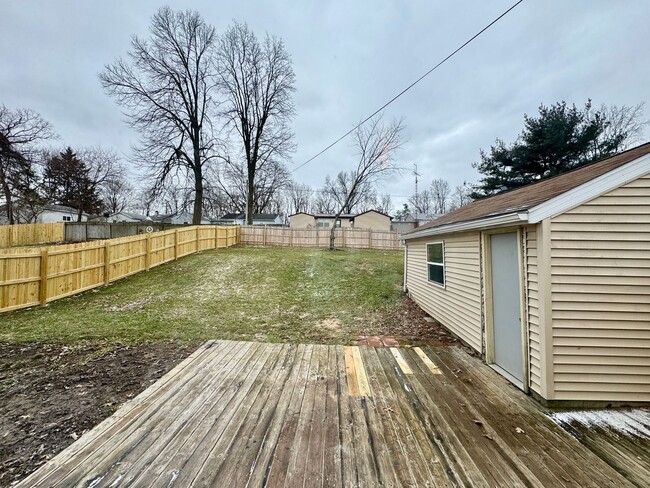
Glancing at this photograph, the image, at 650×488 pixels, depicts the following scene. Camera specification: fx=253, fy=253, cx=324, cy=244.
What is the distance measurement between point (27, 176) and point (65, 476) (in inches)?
1077

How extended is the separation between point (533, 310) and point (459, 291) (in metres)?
1.82

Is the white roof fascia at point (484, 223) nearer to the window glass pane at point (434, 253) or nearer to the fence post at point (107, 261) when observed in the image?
the window glass pane at point (434, 253)

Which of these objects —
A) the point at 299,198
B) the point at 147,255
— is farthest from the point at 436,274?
the point at 299,198

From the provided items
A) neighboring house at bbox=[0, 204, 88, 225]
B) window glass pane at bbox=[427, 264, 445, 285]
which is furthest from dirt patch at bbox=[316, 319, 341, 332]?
neighboring house at bbox=[0, 204, 88, 225]

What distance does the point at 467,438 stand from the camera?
2.27m

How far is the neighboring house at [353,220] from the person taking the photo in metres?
28.2

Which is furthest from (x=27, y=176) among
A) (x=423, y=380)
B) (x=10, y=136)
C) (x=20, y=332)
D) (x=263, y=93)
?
(x=423, y=380)

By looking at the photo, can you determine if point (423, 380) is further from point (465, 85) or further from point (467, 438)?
point (465, 85)

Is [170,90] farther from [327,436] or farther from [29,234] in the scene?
[327,436]

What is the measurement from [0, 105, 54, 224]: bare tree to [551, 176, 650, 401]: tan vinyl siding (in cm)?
2665

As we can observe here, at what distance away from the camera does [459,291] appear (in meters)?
4.81

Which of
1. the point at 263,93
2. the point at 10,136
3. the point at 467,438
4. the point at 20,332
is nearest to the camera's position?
the point at 467,438

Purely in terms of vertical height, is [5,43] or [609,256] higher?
[5,43]

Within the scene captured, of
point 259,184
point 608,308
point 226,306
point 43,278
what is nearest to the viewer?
point 608,308
